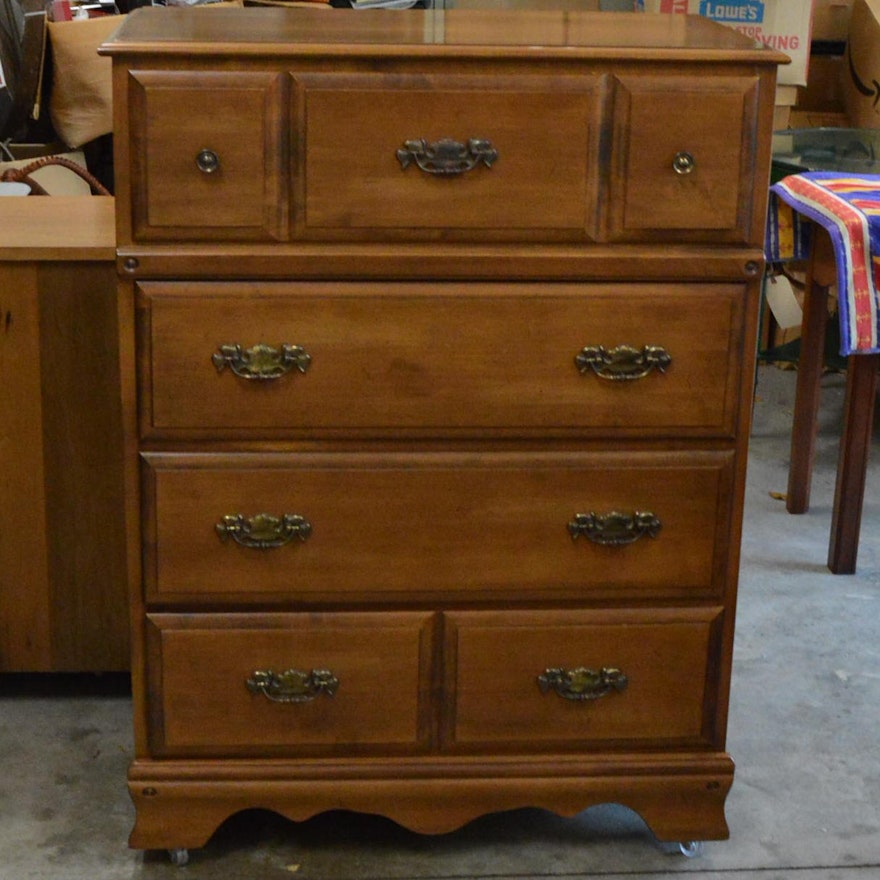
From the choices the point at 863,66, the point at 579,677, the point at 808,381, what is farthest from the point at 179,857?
the point at 863,66

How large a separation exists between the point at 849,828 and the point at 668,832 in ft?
1.02

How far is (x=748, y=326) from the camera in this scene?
181 cm

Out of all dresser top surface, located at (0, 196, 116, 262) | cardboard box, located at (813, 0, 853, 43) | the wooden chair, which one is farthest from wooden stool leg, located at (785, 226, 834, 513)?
cardboard box, located at (813, 0, 853, 43)

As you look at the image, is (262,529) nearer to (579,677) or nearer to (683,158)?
(579,677)

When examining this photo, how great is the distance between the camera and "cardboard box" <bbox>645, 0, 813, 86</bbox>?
15.4ft

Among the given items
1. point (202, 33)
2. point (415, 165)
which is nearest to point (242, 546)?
point (415, 165)

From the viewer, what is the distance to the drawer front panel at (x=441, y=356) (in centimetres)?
175

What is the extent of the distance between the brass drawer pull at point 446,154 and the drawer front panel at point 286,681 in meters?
0.60

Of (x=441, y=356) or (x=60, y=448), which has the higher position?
(x=441, y=356)

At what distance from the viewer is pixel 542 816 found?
2.11 meters

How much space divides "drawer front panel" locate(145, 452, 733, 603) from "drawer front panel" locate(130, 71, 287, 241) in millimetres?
302

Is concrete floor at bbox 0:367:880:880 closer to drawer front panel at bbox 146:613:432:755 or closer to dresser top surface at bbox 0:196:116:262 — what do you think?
drawer front panel at bbox 146:613:432:755

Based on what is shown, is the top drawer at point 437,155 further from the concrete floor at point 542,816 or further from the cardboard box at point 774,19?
the cardboard box at point 774,19

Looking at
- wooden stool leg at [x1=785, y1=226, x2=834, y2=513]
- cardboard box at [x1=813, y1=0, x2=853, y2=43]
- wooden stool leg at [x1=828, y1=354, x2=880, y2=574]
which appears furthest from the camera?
cardboard box at [x1=813, y1=0, x2=853, y2=43]
